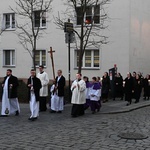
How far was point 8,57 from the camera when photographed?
1112 inches

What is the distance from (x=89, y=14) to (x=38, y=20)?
190 inches

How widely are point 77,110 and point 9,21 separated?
1813 cm

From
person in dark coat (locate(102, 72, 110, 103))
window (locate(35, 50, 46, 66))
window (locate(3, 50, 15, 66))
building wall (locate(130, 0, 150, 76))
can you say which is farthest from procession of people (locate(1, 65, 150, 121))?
window (locate(3, 50, 15, 66))

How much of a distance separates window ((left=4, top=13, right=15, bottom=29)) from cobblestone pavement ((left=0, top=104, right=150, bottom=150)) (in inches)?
664

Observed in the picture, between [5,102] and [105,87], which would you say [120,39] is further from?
[5,102]

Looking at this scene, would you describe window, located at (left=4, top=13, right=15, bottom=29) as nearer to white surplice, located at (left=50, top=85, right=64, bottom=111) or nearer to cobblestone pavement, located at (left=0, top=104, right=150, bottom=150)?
white surplice, located at (left=50, top=85, right=64, bottom=111)

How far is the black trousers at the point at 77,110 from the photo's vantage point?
39.6ft

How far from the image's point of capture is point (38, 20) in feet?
86.2

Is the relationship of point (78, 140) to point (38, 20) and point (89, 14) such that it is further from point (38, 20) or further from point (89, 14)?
point (38, 20)

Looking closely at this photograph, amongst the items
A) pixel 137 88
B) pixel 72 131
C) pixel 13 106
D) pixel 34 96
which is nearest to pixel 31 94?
pixel 34 96

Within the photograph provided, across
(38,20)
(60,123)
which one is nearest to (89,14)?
(38,20)

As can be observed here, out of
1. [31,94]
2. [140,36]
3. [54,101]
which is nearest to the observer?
[31,94]

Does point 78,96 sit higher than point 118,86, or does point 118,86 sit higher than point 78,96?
point 118,86

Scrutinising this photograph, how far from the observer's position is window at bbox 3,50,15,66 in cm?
2802
